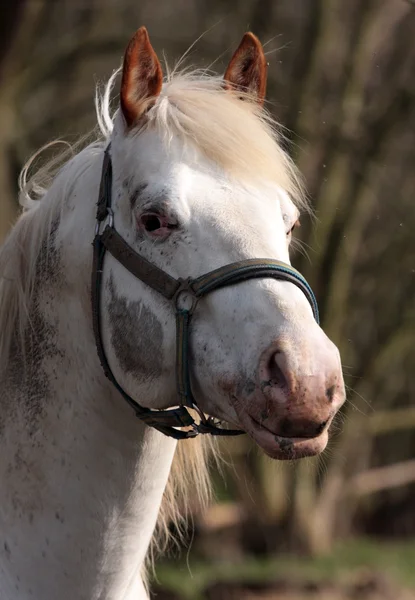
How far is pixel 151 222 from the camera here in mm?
2461

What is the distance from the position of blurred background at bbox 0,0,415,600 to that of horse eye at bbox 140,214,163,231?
5.62 meters

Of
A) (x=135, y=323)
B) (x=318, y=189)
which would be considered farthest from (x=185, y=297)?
(x=318, y=189)

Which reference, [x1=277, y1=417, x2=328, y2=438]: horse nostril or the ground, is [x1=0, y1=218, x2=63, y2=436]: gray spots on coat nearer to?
[x1=277, y1=417, x2=328, y2=438]: horse nostril

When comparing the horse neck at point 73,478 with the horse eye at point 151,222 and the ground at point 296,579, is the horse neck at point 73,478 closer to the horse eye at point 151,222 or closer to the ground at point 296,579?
the horse eye at point 151,222

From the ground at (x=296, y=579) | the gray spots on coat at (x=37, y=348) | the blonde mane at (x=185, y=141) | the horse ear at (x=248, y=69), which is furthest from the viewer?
the ground at (x=296, y=579)

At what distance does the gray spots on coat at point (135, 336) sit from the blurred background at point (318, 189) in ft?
18.3

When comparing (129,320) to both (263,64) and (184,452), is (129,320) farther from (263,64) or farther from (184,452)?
(263,64)

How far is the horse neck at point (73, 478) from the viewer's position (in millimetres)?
2592

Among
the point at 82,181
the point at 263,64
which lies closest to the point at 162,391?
the point at 82,181

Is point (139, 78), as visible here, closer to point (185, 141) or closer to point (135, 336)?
point (185, 141)

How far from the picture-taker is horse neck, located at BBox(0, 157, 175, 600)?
102 inches

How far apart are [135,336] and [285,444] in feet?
1.74

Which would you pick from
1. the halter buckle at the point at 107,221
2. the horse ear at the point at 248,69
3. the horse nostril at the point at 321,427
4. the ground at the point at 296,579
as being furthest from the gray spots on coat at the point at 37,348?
the ground at the point at 296,579

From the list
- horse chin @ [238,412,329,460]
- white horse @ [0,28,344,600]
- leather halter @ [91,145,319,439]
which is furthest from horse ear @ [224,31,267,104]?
horse chin @ [238,412,329,460]
